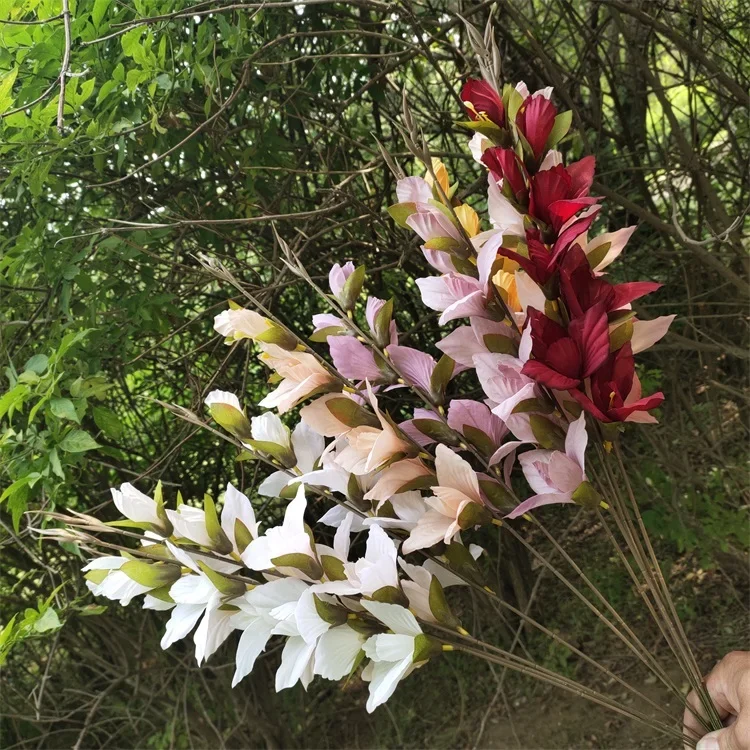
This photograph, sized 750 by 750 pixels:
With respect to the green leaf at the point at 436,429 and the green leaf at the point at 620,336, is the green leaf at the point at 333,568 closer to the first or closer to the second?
the green leaf at the point at 436,429

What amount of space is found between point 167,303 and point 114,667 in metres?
1.07

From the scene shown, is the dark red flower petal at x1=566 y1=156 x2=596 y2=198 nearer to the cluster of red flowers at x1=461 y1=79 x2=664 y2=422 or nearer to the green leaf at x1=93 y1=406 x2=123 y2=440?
the cluster of red flowers at x1=461 y1=79 x2=664 y2=422

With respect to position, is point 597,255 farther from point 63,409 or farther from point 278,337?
point 63,409

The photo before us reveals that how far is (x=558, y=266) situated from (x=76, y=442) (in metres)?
0.56

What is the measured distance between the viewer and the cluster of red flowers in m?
0.39

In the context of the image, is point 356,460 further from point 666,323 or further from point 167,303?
point 167,303

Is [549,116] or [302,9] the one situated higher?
[302,9]

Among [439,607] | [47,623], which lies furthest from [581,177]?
[47,623]

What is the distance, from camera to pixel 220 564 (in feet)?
1.52

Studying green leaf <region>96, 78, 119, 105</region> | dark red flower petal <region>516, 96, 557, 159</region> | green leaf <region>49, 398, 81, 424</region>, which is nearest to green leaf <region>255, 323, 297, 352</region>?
dark red flower petal <region>516, 96, 557, 159</region>

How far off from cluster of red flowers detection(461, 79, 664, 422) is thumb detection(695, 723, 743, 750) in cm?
21

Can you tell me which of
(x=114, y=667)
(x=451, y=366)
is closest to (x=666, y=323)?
(x=451, y=366)

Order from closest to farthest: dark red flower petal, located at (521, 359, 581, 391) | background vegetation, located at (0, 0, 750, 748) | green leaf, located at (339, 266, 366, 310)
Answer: dark red flower petal, located at (521, 359, 581, 391)
green leaf, located at (339, 266, 366, 310)
background vegetation, located at (0, 0, 750, 748)

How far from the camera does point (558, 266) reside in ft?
1.32
